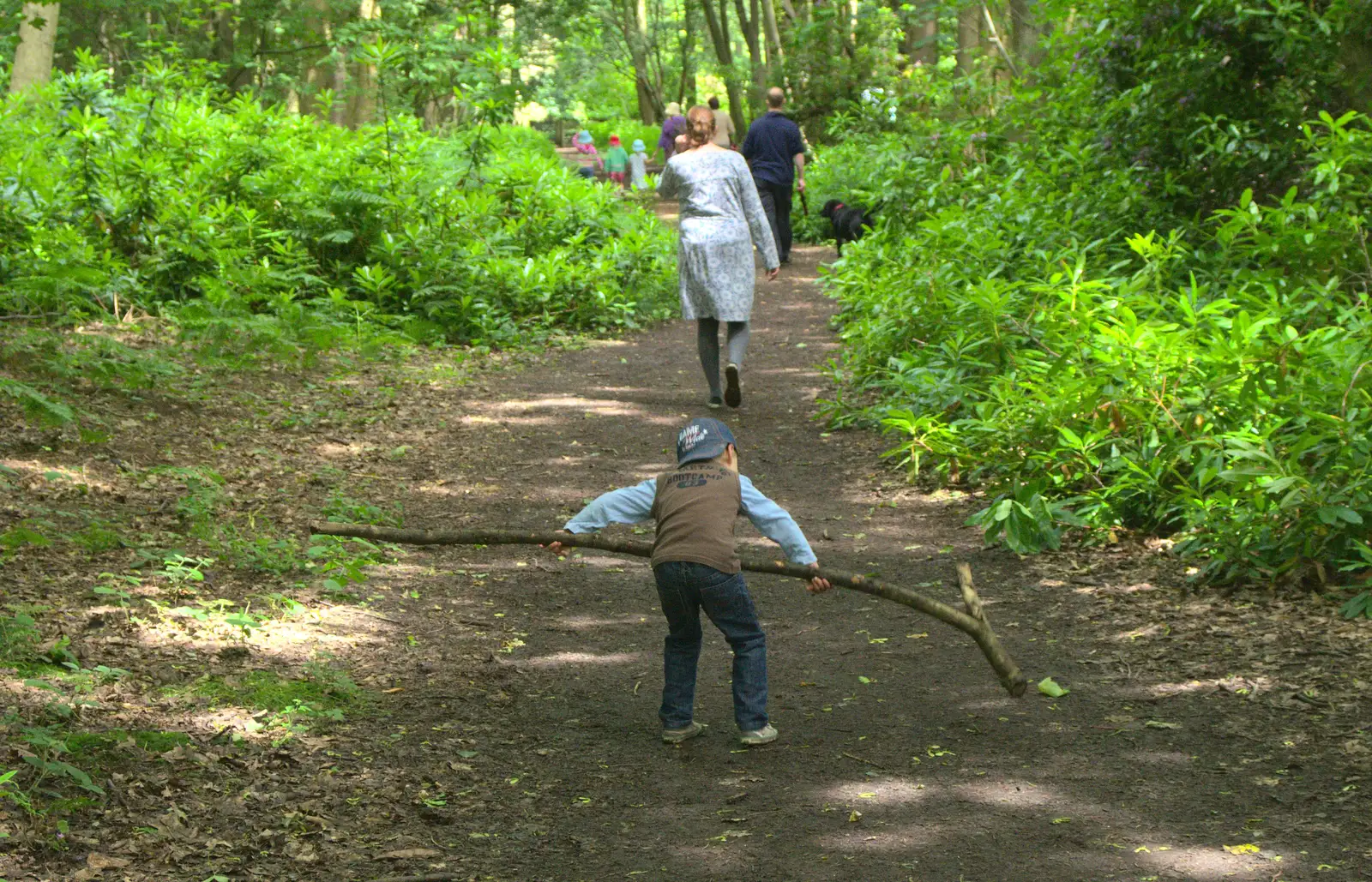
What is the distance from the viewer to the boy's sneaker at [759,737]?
175 inches

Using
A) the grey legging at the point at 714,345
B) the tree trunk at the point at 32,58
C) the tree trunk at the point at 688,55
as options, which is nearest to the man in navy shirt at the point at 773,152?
the grey legging at the point at 714,345

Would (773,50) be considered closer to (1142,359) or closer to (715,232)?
(715,232)

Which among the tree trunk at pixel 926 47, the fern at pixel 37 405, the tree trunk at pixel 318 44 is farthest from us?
the tree trunk at pixel 926 47

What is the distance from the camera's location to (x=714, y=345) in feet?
31.7

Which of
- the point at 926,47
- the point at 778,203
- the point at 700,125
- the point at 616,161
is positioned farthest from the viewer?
the point at 616,161

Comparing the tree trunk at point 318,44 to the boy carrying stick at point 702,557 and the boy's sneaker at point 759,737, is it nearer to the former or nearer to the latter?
the boy carrying stick at point 702,557

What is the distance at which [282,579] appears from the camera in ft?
19.0

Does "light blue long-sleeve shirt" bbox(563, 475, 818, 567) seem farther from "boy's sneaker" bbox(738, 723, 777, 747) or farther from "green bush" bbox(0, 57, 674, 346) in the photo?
"green bush" bbox(0, 57, 674, 346)

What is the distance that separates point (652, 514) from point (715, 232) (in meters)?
5.20

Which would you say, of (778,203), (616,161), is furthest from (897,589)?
(616,161)

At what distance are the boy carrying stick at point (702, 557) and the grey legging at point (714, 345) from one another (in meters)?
5.06

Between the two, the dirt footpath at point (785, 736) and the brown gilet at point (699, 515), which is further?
the brown gilet at point (699, 515)

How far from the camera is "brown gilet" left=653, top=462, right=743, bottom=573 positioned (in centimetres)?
438

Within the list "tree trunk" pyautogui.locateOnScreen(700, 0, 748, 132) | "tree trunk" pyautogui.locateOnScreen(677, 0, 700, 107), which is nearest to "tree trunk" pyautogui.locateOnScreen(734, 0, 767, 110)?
"tree trunk" pyautogui.locateOnScreen(700, 0, 748, 132)
